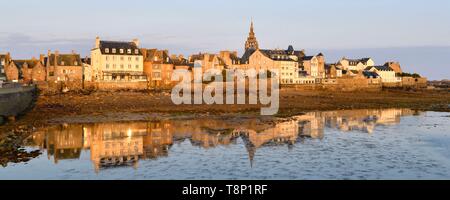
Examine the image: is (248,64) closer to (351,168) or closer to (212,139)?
(212,139)

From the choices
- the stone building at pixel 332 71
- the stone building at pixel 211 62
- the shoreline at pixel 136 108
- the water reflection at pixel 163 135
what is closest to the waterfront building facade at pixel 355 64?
the stone building at pixel 332 71

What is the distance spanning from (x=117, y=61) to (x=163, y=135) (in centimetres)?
4356

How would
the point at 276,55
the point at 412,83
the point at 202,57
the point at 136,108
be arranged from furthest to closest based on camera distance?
the point at 412,83 → the point at 276,55 → the point at 202,57 → the point at 136,108

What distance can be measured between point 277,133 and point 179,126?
7785mm

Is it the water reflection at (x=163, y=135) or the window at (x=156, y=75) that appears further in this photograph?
the window at (x=156, y=75)

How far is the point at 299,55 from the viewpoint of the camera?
10812cm

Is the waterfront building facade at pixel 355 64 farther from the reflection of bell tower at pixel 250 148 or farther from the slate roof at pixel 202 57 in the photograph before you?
the reflection of bell tower at pixel 250 148

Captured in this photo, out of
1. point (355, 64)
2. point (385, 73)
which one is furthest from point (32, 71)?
point (355, 64)

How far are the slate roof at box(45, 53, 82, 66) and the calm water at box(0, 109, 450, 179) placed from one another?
38601 mm

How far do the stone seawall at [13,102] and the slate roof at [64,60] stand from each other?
25.3 meters

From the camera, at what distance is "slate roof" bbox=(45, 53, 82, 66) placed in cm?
7075

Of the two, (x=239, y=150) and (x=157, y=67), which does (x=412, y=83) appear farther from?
(x=239, y=150)

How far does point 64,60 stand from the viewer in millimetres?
71312

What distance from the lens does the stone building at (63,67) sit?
7044 cm
